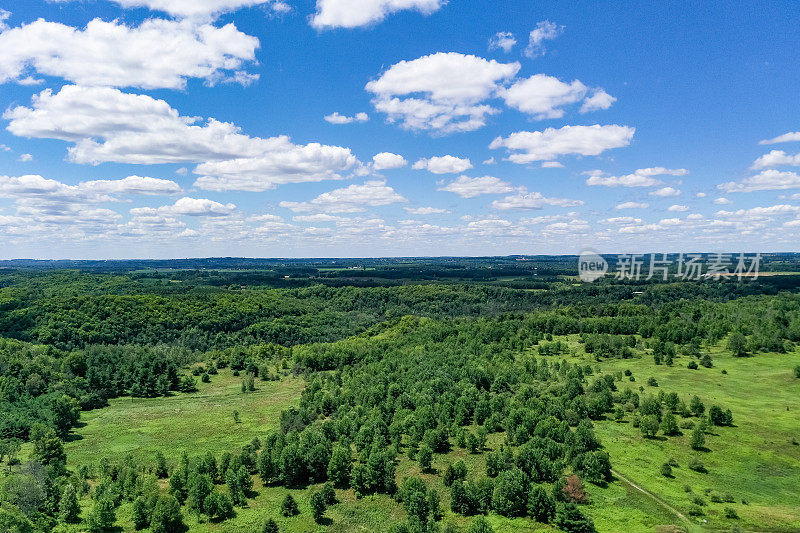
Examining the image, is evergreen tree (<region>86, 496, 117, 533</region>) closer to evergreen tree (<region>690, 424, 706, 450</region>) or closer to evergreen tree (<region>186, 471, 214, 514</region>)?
evergreen tree (<region>186, 471, 214, 514</region>)

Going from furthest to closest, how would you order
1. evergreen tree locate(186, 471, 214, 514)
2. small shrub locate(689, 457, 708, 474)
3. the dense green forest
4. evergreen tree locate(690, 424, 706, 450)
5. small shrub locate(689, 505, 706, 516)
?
1. evergreen tree locate(690, 424, 706, 450)
2. small shrub locate(689, 457, 708, 474)
3. evergreen tree locate(186, 471, 214, 514)
4. the dense green forest
5. small shrub locate(689, 505, 706, 516)

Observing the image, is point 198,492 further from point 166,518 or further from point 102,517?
point 102,517

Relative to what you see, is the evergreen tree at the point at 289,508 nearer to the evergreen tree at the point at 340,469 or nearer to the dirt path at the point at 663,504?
the evergreen tree at the point at 340,469

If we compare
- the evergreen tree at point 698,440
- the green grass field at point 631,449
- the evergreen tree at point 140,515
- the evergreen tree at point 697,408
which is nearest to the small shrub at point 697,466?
the green grass field at point 631,449

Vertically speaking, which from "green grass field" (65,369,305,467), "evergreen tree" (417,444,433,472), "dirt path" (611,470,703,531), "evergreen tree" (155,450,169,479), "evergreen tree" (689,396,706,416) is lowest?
"green grass field" (65,369,305,467)

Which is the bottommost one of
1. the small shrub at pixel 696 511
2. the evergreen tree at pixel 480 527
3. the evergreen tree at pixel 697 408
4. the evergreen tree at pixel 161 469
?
the evergreen tree at pixel 161 469

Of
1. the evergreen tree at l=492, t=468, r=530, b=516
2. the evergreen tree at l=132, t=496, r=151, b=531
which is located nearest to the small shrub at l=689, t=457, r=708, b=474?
the evergreen tree at l=492, t=468, r=530, b=516

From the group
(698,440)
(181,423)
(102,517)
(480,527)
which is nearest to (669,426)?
(698,440)

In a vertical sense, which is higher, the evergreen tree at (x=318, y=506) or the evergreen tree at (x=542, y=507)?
the evergreen tree at (x=542, y=507)
